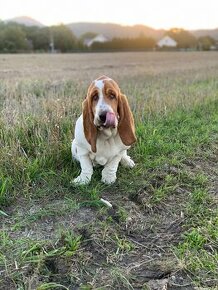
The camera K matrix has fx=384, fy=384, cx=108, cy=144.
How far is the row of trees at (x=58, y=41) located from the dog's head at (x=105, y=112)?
1333 inches

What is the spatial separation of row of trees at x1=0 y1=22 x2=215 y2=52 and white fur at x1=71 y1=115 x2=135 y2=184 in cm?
3373

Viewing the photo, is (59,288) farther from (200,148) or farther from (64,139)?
(200,148)

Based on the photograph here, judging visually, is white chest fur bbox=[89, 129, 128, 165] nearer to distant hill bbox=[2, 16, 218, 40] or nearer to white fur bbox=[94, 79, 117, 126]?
white fur bbox=[94, 79, 117, 126]

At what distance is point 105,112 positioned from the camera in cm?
357

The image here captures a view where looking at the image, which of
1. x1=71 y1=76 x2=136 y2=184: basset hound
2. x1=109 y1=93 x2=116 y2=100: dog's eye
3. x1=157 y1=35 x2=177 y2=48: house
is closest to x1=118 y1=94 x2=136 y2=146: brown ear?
x1=71 y1=76 x2=136 y2=184: basset hound

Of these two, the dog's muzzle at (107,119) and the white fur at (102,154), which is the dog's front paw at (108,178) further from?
the dog's muzzle at (107,119)

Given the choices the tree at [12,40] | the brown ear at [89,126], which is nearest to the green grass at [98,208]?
the brown ear at [89,126]

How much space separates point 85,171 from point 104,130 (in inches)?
20.3

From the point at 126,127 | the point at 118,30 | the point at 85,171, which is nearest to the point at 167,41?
the point at 118,30

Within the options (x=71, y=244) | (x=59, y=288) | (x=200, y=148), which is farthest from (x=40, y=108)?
(x=59, y=288)

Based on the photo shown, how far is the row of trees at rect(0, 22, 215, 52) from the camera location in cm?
3647

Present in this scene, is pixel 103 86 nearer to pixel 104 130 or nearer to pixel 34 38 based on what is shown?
pixel 104 130

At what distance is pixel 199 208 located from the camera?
12.1 ft

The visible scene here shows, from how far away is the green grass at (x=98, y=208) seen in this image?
9.21ft
